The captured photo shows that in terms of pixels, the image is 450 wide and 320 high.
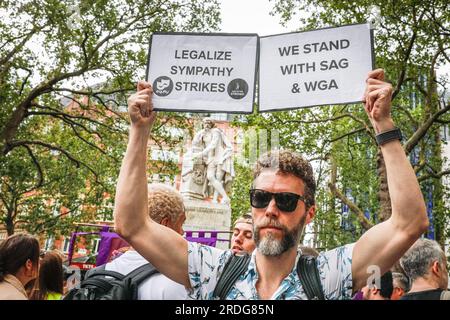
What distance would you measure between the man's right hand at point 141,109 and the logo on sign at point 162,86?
0.89ft

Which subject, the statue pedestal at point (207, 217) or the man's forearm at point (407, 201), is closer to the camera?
the man's forearm at point (407, 201)

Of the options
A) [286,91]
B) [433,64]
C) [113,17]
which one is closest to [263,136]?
[286,91]

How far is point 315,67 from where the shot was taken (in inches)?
99.0

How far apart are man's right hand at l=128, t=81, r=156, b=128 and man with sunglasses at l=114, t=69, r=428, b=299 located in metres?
0.09

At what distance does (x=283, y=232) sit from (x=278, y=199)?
0.13 metres

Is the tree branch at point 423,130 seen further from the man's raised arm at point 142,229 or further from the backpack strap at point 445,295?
the man's raised arm at point 142,229

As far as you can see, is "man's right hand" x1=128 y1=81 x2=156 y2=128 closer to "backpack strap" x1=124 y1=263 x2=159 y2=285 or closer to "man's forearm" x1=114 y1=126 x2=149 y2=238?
"man's forearm" x1=114 y1=126 x2=149 y2=238

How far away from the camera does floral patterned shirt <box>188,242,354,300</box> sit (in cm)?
177

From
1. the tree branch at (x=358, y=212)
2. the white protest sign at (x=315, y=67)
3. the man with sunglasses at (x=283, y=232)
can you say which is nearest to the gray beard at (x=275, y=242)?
the man with sunglasses at (x=283, y=232)

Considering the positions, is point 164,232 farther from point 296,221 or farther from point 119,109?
point 119,109

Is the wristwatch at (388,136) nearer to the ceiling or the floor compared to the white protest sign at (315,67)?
nearer to the floor

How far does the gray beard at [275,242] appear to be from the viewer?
1812 millimetres

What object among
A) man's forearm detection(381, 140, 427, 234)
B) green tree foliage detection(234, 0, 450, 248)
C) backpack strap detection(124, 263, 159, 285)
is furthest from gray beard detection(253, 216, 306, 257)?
green tree foliage detection(234, 0, 450, 248)

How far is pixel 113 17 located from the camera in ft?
39.2
